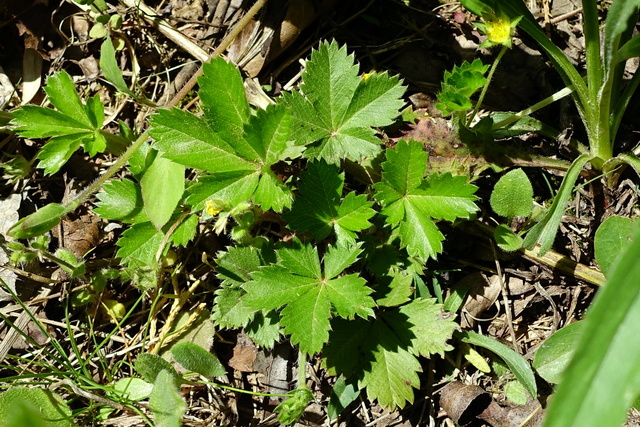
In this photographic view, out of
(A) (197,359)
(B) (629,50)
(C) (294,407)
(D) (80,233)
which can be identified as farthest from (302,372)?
(B) (629,50)

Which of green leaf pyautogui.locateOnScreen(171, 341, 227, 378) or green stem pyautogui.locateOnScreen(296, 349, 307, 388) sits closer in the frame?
green stem pyautogui.locateOnScreen(296, 349, 307, 388)

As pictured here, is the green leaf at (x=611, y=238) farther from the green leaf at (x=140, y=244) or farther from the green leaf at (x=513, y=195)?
the green leaf at (x=140, y=244)

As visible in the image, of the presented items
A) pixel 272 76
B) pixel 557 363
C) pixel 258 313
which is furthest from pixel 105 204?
pixel 557 363

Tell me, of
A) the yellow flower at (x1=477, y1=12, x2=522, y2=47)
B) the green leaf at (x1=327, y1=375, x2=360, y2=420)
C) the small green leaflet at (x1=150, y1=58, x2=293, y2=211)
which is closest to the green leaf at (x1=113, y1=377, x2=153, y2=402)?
the green leaf at (x1=327, y1=375, x2=360, y2=420)

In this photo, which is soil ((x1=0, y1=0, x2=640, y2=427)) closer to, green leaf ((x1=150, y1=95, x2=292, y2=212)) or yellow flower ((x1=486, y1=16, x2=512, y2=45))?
yellow flower ((x1=486, y1=16, x2=512, y2=45))

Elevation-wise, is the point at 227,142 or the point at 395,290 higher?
the point at 227,142

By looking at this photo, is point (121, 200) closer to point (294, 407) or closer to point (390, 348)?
point (294, 407)
